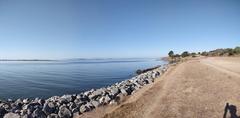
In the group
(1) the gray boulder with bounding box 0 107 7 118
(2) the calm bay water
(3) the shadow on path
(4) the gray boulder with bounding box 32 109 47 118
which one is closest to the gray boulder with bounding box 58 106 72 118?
(4) the gray boulder with bounding box 32 109 47 118

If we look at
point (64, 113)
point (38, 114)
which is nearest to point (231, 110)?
point (64, 113)

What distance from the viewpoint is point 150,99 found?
14703 mm

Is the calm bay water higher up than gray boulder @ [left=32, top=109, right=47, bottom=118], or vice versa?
gray boulder @ [left=32, top=109, right=47, bottom=118]

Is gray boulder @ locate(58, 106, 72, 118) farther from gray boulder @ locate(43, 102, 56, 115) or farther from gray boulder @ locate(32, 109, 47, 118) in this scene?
gray boulder @ locate(32, 109, 47, 118)

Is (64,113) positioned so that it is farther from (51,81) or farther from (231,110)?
(51,81)

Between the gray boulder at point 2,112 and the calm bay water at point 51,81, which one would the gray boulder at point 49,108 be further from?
the calm bay water at point 51,81

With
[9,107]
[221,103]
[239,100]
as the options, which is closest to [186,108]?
[221,103]

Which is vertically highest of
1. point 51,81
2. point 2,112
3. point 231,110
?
point 231,110

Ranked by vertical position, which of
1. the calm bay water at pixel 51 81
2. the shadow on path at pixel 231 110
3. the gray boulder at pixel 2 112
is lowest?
the calm bay water at pixel 51 81

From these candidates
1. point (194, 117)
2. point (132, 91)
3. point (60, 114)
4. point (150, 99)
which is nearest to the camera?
point (194, 117)

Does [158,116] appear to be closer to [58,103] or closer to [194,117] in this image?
[194,117]

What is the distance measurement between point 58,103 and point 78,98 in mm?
2208

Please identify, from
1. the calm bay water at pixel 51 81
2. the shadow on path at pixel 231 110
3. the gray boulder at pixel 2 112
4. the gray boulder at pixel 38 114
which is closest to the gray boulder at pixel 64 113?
the gray boulder at pixel 38 114

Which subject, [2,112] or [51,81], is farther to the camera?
[51,81]
